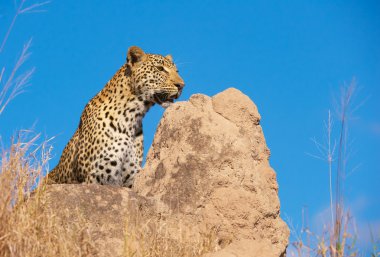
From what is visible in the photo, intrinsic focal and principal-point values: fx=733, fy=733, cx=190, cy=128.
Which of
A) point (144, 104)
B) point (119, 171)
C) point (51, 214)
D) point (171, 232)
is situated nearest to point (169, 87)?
point (144, 104)

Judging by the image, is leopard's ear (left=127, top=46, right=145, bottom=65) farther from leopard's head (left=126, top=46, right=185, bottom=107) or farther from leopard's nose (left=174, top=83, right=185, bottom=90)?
leopard's nose (left=174, top=83, right=185, bottom=90)

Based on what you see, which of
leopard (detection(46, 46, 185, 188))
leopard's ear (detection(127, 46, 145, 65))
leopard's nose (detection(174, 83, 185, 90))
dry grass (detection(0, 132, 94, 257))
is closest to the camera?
dry grass (detection(0, 132, 94, 257))

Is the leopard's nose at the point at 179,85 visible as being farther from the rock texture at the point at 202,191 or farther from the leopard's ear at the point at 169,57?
the rock texture at the point at 202,191

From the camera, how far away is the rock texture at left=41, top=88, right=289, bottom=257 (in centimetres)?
807

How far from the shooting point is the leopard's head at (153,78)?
11031 millimetres

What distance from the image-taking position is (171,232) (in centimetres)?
827

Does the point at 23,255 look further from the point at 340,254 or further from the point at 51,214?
the point at 340,254

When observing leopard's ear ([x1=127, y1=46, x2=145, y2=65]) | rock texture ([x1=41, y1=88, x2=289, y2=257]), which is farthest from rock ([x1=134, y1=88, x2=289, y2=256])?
leopard's ear ([x1=127, y1=46, x2=145, y2=65])

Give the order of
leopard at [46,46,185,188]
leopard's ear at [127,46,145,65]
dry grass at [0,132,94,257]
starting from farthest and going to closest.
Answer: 1. leopard's ear at [127,46,145,65]
2. leopard at [46,46,185,188]
3. dry grass at [0,132,94,257]

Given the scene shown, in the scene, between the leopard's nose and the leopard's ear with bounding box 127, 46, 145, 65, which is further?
the leopard's ear with bounding box 127, 46, 145, 65

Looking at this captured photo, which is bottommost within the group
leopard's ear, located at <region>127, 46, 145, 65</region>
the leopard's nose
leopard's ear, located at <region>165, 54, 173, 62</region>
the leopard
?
the leopard

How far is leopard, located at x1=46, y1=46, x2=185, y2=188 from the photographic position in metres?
10.8

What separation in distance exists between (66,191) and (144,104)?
3.29 metres

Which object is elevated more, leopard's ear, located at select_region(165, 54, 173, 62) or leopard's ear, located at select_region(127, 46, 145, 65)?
leopard's ear, located at select_region(165, 54, 173, 62)
